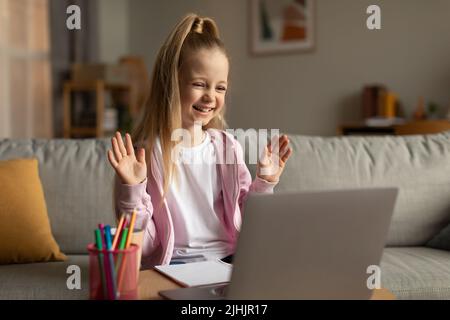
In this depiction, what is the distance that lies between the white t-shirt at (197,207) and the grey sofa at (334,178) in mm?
404

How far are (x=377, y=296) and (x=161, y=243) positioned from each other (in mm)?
603

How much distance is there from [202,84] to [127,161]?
0.34 metres

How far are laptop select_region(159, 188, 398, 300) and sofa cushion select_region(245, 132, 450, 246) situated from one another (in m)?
1.00

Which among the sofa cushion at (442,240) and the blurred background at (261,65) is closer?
the sofa cushion at (442,240)

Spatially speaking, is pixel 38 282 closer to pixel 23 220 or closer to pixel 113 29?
pixel 23 220

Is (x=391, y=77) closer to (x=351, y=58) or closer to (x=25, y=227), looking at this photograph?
(x=351, y=58)

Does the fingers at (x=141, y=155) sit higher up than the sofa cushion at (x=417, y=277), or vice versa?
the fingers at (x=141, y=155)

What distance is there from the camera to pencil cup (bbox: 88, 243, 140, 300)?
3.02ft

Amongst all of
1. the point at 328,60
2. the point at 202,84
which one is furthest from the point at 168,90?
the point at 328,60

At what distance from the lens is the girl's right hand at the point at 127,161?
1.14 metres

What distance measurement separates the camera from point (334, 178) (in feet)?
6.47

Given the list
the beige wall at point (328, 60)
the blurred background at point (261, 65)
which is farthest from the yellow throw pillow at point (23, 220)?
the beige wall at point (328, 60)

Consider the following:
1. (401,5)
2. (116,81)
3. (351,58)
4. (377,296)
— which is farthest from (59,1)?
(377,296)

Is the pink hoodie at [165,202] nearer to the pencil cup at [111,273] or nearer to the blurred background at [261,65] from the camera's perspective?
the pencil cup at [111,273]
